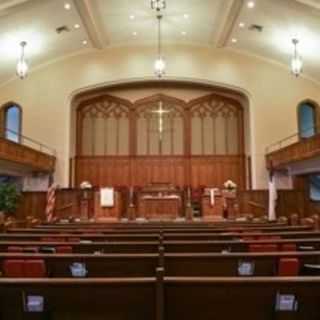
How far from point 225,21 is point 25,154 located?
25.7ft

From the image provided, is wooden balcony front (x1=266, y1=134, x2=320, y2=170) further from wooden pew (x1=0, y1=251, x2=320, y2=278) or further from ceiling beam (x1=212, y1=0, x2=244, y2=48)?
wooden pew (x1=0, y1=251, x2=320, y2=278)

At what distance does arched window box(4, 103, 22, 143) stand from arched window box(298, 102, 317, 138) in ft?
36.5

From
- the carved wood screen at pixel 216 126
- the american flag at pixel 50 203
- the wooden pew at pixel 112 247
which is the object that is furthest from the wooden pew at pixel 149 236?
the carved wood screen at pixel 216 126

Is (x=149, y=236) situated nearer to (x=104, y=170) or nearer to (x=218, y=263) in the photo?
(x=218, y=263)

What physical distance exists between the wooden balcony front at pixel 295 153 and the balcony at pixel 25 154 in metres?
8.21

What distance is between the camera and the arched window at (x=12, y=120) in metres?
17.2

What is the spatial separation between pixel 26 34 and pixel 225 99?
8497 mm

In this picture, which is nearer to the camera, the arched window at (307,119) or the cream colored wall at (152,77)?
the cream colored wall at (152,77)

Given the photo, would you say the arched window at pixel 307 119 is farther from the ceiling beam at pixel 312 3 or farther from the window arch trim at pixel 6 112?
the window arch trim at pixel 6 112

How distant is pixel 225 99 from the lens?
18.4 meters
